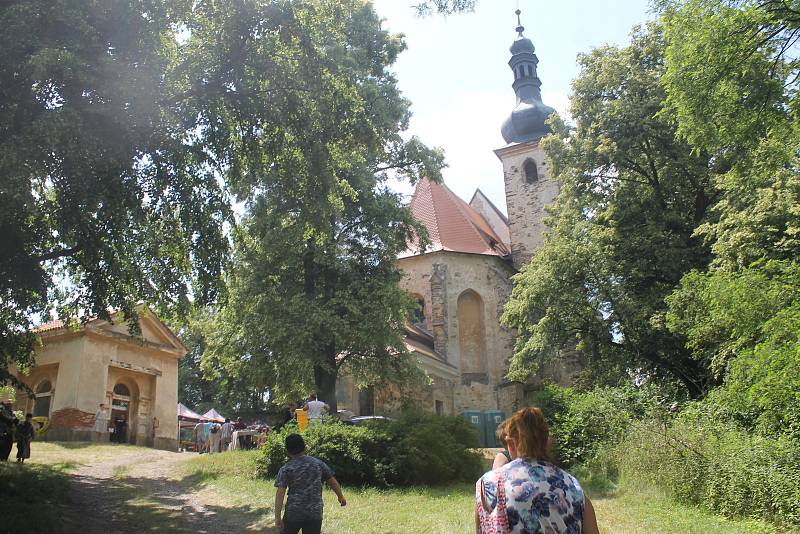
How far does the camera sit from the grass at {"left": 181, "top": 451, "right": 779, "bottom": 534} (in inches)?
332

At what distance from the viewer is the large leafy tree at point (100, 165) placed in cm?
818

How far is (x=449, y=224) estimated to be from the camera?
3297 cm

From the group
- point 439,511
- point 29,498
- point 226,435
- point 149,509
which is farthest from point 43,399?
point 439,511

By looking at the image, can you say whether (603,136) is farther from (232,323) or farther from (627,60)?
(232,323)

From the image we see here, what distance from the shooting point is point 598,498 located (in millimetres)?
11242

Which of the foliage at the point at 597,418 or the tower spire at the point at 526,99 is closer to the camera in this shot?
the foliage at the point at 597,418

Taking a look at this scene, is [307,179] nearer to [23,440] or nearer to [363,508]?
[363,508]

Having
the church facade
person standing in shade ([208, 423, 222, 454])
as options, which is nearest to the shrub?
person standing in shade ([208, 423, 222, 454])

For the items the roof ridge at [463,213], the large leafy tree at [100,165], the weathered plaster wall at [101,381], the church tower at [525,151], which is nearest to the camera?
the large leafy tree at [100,165]

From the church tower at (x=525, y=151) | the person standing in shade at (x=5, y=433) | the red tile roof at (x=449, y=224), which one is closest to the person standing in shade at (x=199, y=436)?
the red tile roof at (x=449, y=224)

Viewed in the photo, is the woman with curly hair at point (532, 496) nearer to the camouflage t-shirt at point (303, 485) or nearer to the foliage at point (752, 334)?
the camouflage t-shirt at point (303, 485)

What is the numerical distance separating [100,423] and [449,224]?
722 inches

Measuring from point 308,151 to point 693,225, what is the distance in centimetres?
1387

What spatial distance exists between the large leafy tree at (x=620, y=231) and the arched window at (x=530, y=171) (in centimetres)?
1277
